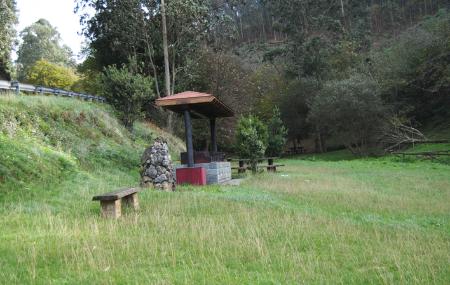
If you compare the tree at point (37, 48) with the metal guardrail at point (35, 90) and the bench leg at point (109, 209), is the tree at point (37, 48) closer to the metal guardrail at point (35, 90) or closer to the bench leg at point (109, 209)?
the metal guardrail at point (35, 90)

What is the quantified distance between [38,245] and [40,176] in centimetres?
535

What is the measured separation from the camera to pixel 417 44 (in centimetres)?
4044

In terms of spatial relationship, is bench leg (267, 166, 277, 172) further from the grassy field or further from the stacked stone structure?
the stacked stone structure

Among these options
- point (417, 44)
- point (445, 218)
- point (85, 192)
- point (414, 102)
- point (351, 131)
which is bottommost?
point (445, 218)

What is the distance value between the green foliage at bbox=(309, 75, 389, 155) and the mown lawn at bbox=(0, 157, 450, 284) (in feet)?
93.8

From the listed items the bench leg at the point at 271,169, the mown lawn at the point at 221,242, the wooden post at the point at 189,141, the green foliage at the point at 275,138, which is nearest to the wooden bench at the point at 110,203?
the mown lawn at the point at 221,242

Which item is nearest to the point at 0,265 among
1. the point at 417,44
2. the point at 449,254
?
the point at 449,254

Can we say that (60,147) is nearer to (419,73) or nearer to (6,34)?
(6,34)

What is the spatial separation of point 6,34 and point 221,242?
24921 millimetres

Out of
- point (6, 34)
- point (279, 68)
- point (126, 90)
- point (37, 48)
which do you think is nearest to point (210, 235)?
point (126, 90)

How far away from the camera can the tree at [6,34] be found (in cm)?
2492

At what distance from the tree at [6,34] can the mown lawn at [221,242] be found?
1912 centimetres

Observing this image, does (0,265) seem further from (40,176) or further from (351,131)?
(351,131)

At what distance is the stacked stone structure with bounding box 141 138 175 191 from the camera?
1257cm
